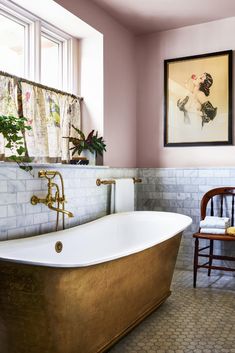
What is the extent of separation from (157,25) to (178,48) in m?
0.34

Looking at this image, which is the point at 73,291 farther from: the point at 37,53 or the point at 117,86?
the point at 117,86

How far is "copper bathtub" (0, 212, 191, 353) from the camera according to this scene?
1.65m

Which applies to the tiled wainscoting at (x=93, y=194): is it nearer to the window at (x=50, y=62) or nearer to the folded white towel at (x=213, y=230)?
the folded white towel at (x=213, y=230)

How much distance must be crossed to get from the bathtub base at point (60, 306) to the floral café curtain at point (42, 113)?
50.4 inches

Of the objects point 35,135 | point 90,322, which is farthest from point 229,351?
point 35,135

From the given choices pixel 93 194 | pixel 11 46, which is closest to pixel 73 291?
pixel 93 194

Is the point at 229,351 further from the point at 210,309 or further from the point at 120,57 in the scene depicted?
the point at 120,57

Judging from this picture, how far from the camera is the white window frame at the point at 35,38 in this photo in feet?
9.80

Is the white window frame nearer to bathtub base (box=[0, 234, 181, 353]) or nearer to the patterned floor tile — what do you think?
bathtub base (box=[0, 234, 181, 353])

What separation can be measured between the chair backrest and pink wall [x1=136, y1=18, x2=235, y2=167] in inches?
12.4

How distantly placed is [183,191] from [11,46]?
2.27 metres

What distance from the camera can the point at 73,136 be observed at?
11.8ft

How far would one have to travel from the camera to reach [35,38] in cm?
317

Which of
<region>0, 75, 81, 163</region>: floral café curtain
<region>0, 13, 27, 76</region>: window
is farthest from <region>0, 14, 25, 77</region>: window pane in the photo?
<region>0, 75, 81, 163</region>: floral café curtain
